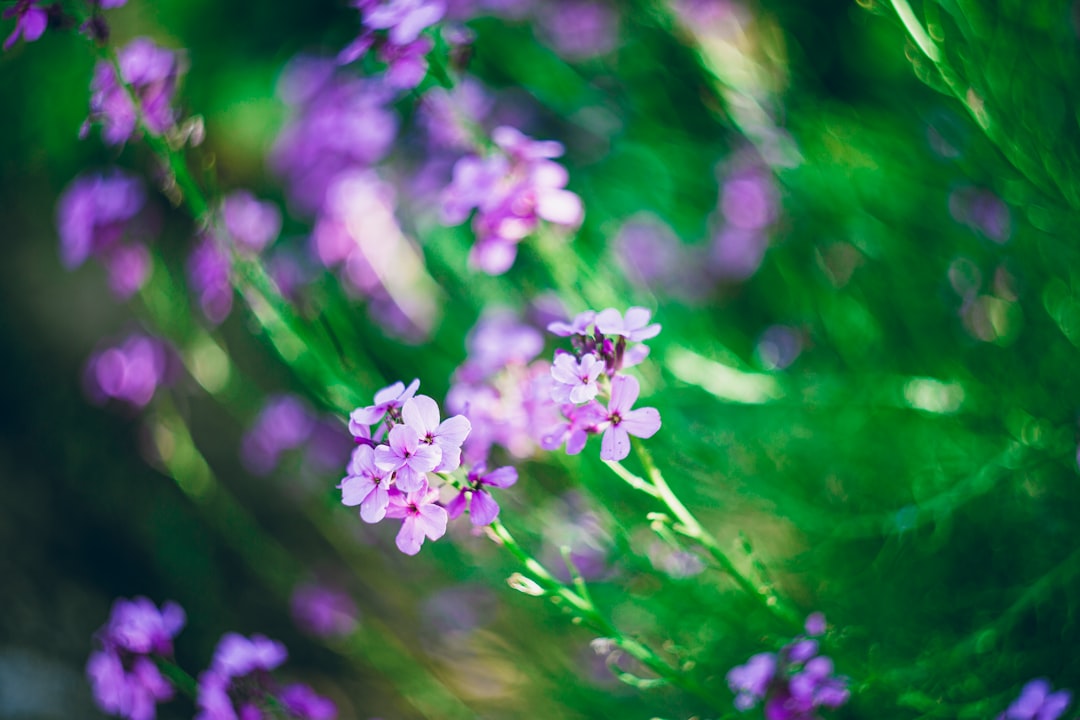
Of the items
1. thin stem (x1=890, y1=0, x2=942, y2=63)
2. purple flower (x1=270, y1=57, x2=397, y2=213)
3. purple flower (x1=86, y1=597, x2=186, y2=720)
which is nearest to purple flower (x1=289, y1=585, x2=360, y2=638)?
purple flower (x1=86, y1=597, x2=186, y2=720)

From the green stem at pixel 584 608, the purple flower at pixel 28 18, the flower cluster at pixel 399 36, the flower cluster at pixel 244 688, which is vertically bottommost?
the flower cluster at pixel 244 688

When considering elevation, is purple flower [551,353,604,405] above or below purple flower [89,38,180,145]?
below

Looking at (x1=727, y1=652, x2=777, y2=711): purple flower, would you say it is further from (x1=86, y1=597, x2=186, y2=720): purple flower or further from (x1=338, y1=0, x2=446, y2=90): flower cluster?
(x1=338, y1=0, x2=446, y2=90): flower cluster

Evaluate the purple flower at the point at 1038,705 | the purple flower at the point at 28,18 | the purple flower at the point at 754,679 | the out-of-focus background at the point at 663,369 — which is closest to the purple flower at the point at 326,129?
the out-of-focus background at the point at 663,369

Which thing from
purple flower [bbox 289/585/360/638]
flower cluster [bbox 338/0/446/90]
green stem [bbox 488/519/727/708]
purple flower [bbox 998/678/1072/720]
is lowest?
purple flower [bbox 289/585/360/638]

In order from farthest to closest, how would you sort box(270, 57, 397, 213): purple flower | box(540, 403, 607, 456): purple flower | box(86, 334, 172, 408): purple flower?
box(86, 334, 172, 408): purple flower < box(270, 57, 397, 213): purple flower < box(540, 403, 607, 456): purple flower

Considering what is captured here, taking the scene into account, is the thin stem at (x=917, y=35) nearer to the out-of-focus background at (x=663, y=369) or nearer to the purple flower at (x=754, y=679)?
the out-of-focus background at (x=663, y=369)
